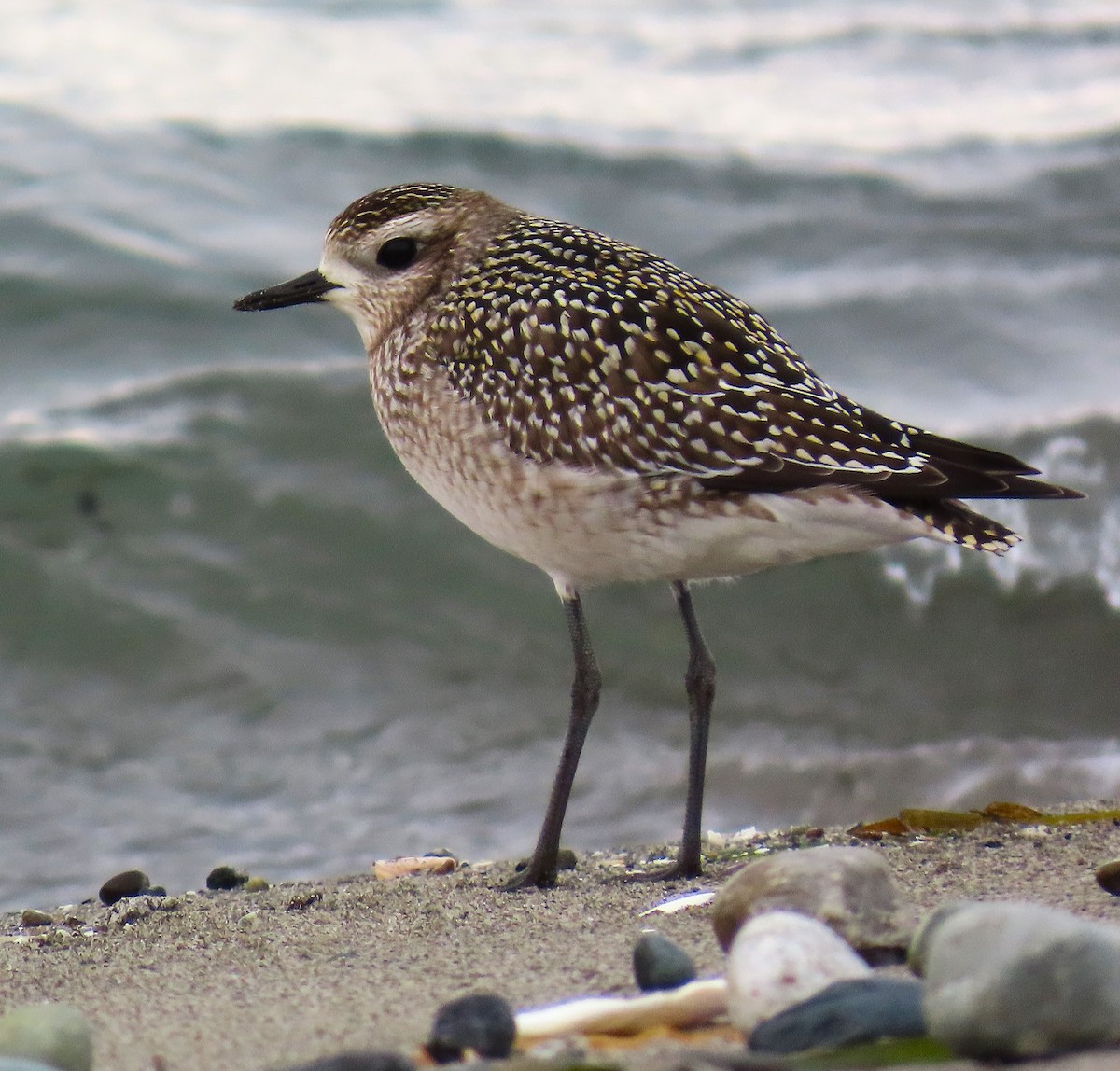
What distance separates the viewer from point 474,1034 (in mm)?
3104

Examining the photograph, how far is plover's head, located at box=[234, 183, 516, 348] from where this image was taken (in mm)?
5277

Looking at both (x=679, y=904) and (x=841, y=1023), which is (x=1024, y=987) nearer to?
(x=841, y=1023)

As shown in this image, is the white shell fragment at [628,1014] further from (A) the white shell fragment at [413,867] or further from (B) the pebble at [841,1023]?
(A) the white shell fragment at [413,867]

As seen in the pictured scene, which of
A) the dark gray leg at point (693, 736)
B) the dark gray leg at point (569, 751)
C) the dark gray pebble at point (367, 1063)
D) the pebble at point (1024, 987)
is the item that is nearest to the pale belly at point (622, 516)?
the dark gray leg at point (569, 751)

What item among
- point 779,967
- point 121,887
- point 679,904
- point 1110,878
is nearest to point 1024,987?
point 779,967

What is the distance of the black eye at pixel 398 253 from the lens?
5.35 m

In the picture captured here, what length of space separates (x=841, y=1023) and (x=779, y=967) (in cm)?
16

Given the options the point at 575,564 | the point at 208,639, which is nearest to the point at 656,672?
the point at 208,639

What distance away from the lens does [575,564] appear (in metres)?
4.73

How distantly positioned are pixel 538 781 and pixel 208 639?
6.17 feet

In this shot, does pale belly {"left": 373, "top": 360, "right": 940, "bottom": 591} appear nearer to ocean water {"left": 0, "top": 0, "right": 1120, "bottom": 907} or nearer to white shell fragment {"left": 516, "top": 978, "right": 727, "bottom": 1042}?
white shell fragment {"left": 516, "top": 978, "right": 727, "bottom": 1042}

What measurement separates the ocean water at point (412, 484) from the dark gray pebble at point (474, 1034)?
342cm

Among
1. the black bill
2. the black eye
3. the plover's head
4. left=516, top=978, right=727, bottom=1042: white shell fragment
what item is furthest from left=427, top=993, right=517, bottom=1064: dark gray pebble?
the black bill

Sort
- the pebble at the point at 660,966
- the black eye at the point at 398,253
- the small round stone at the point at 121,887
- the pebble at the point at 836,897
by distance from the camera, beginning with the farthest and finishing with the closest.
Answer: the black eye at the point at 398,253 < the small round stone at the point at 121,887 < the pebble at the point at 836,897 < the pebble at the point at 660,966
